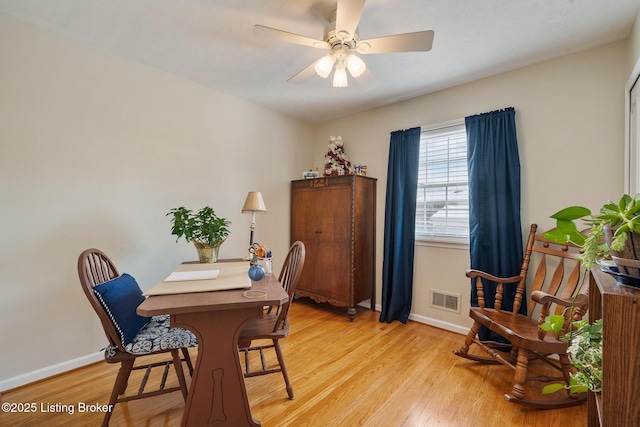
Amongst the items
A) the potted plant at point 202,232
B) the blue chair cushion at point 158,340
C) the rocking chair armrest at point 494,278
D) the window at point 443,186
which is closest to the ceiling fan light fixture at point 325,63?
the potted plant at point 202,232

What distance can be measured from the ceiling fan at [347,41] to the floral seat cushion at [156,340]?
1732mm

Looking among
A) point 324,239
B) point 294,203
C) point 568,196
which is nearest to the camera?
point 568,196

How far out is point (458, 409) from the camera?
165 centimetres

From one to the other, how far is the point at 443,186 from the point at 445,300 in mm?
1158

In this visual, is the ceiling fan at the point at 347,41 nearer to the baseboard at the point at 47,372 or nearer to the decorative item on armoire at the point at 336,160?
the decorative item on armoire at the point at 336,160

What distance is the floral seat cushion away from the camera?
1414mm

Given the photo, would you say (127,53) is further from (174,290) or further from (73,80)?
(174,290)

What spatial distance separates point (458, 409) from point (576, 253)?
1418mm

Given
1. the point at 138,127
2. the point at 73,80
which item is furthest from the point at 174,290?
the point at 73,80

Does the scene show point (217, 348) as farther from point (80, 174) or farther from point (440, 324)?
point (440, 324)

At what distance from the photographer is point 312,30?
1.95 m

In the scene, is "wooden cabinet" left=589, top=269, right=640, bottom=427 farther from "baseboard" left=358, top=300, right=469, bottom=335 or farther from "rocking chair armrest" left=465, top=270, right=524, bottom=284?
"baseboard" left=358, top=300, right=469, bottom=335

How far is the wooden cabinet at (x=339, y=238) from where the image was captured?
9.84 feet

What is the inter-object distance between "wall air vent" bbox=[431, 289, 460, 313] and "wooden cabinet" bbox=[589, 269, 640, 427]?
216 cm
